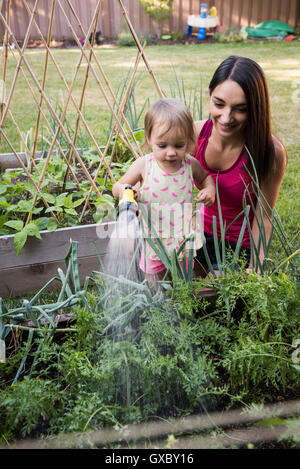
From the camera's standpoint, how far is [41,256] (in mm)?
2248

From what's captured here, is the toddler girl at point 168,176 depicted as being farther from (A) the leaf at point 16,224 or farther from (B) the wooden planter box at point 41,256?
(A) the leaf at point 16,224

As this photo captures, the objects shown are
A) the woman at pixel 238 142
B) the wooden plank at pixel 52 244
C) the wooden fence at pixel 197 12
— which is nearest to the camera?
the woman at pixel 238 142

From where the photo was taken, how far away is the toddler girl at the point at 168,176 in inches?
61.5

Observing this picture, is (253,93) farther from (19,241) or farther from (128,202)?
(19,241)

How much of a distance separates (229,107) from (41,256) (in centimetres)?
120

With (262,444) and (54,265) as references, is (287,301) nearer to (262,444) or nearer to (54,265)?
(262,444)

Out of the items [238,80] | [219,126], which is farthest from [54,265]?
[238,80]

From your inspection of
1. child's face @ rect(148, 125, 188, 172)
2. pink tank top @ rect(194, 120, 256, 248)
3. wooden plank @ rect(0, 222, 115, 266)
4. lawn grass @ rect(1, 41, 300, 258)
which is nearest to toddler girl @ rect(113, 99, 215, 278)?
child's face @ rect(148, 125, 188, 172)

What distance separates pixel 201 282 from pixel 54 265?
3.81ft

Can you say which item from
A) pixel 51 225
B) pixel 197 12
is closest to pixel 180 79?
pixel 51 225

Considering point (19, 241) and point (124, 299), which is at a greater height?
point (124, 299)

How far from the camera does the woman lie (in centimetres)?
164

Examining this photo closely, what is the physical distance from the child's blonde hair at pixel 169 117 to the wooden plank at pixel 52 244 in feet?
2.64

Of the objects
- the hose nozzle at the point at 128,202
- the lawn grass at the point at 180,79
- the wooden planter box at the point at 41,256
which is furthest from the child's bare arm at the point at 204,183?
the lawn grass at the point at 180,79
